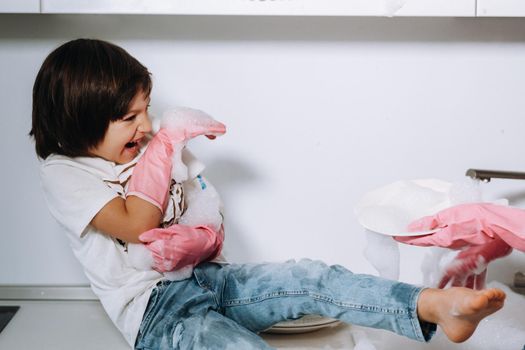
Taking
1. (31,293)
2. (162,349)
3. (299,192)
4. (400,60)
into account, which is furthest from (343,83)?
(31,293)

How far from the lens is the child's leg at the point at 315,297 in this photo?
114 centimetres

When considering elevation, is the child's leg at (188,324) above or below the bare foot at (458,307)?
below

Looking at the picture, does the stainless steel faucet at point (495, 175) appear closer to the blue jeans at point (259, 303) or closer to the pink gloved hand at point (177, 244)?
the blue jeans at point (259, 303)

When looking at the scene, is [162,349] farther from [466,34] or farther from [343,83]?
[466,34]

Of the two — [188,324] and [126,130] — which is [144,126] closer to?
[126,130]

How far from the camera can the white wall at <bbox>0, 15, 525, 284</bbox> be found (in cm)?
159

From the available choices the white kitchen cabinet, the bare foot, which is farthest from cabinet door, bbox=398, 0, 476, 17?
the bare foot

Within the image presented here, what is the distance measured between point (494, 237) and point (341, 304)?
0.89 feet

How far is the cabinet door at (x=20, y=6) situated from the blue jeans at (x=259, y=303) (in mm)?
559

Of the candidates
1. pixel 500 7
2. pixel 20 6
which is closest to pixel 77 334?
pixel 20 6

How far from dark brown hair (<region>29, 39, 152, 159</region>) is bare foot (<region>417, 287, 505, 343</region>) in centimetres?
59

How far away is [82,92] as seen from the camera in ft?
4.09

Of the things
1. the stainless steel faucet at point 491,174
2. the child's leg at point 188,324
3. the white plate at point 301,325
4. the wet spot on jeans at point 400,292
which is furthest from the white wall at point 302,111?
the wet spot on jeans at point 400,292

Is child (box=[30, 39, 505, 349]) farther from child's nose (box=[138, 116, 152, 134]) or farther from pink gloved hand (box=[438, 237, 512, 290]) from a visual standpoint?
pink gloved hand (box=[438, 237, 512, 290])
